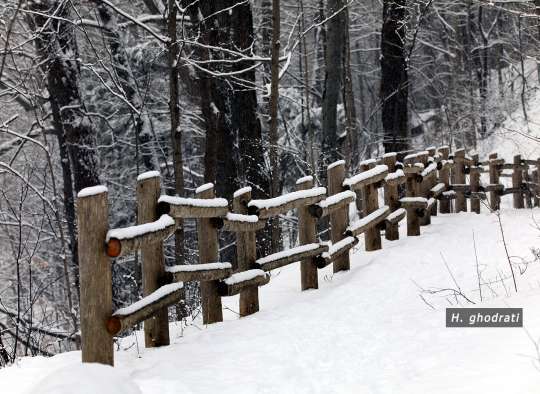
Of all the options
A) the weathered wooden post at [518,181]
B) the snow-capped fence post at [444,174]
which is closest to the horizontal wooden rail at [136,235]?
the snow-capped fence post at [444,174]

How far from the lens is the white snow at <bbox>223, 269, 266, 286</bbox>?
6.34 metres

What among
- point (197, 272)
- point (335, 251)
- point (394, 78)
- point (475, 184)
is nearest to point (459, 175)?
point (475, 184)

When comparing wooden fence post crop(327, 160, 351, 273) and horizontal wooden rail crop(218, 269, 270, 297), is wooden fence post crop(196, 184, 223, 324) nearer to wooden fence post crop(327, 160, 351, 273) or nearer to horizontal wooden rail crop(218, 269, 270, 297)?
horizontal wooden rail crop(218, 269, 270, 297)

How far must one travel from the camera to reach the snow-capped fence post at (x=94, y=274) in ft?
14.4

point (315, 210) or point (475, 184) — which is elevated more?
point (315, 210)

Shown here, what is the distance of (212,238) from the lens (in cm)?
632

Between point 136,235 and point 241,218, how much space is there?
1.95 meters

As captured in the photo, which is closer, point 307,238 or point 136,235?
point 136,235

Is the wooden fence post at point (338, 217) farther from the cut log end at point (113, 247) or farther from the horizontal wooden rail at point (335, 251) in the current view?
the cut log end at point (113, 247)

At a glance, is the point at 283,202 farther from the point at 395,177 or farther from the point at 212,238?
the point at 395,177

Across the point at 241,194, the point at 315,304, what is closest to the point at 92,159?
the point at 241,194

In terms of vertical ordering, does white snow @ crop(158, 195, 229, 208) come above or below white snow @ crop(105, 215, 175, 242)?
above

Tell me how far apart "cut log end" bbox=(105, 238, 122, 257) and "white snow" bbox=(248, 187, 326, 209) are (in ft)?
8.13

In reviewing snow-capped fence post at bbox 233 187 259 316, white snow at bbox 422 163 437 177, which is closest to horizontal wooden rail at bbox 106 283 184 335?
snow-capped fence post at bbox 233 187 259 316
